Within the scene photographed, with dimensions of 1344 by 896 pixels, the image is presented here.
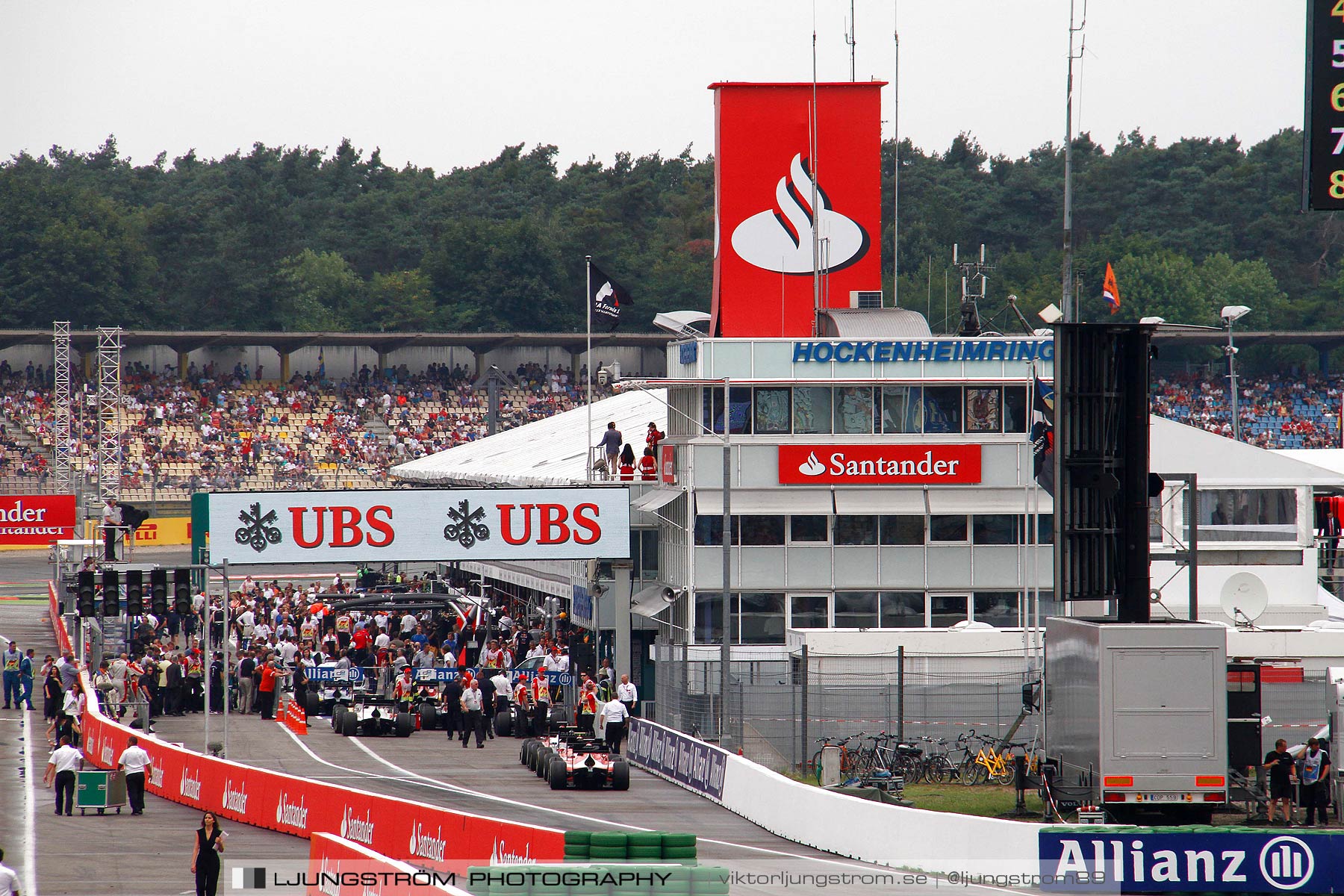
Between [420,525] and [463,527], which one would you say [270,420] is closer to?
[420,525]

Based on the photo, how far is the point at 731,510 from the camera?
39.6m

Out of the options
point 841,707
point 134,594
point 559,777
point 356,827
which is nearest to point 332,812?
point 356,827

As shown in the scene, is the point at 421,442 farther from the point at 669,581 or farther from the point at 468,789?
the point at 468,789

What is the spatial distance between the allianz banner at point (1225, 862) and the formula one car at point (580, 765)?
12.2 m

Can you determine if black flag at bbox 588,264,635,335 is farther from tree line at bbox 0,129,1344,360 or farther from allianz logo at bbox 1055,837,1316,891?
tree line at bbox 0,129,1344,360

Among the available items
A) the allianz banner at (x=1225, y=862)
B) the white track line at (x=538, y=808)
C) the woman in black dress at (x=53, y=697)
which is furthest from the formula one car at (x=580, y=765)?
the woman in black dress at (x=53, y=697)

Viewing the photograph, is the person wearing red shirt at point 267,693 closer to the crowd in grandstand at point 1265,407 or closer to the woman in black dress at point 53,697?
the woman in black dress at point 53,697

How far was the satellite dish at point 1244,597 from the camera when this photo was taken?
3675 centimetres

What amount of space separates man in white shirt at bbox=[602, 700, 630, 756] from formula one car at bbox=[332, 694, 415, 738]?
16.5ft

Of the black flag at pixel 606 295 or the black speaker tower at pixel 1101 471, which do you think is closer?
the black speaker tower at pixel 1101 471

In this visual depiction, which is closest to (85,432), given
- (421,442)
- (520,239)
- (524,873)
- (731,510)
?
(421,442)

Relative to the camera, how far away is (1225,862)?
18.8 metres

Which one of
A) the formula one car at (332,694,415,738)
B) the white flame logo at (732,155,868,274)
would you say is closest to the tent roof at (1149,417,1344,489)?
the white flame logo at (732,155,868,274)

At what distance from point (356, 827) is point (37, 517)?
50.5 metres
